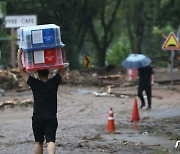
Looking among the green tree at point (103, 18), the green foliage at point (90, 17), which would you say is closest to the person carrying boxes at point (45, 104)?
the green foliage at point (90, 17)

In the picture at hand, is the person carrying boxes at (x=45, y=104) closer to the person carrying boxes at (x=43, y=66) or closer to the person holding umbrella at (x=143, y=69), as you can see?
the person carrying boxes at (x=43, y=66)

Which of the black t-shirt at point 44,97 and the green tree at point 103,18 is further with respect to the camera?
the green tree at point 103,18

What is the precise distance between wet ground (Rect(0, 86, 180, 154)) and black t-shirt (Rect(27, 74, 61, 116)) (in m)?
2.40

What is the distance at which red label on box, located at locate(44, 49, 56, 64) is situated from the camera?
9203 millimetres

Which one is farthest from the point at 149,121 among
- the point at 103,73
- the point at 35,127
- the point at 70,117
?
the point at 103,73

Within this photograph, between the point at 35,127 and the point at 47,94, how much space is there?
1.81 feet

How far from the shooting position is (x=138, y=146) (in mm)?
12133

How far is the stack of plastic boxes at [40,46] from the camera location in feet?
30.0

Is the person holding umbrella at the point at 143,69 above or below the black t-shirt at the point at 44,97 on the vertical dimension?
below

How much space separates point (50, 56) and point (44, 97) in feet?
2.08

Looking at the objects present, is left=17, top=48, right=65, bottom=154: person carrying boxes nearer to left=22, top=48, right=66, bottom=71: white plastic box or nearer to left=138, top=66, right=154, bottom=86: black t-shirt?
left=22, top=48, right=66, bottom=71: white plastic box

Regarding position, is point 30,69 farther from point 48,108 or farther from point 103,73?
point 103,73

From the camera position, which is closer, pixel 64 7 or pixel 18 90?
pixel 18 90

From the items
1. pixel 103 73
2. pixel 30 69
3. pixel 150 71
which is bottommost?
pixel 103 73
